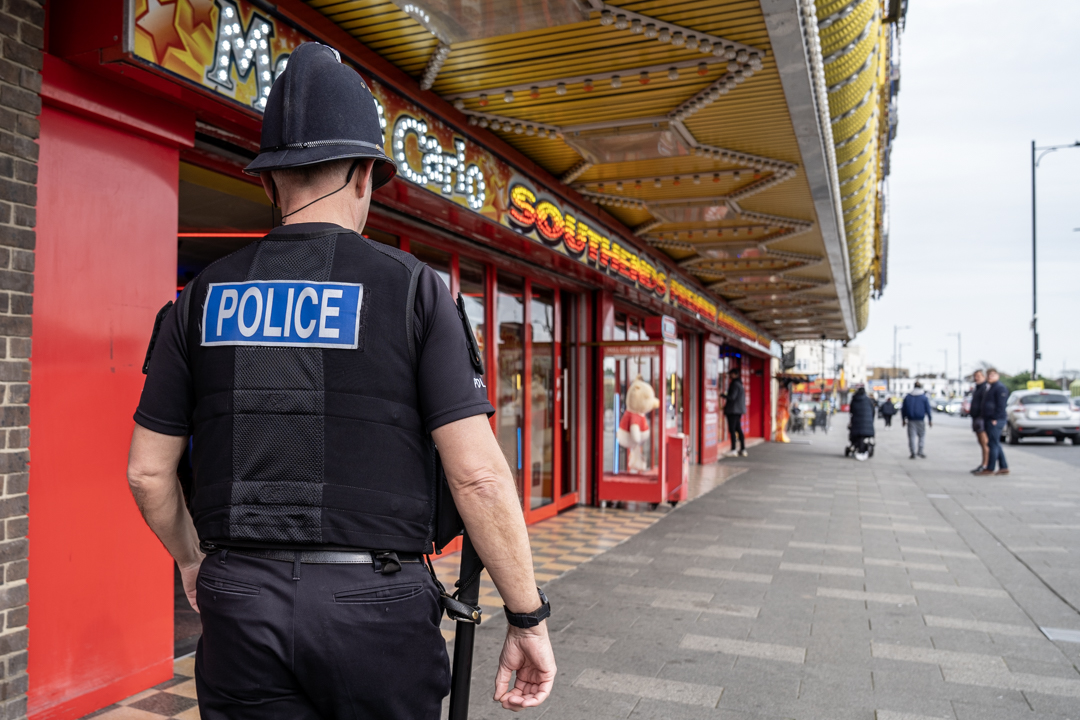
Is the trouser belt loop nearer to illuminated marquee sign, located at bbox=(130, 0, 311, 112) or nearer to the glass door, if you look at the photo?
illuminated marquee sign, located at bbox=(130, 0, 311, 112)

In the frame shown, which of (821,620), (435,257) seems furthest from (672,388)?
(821,620)

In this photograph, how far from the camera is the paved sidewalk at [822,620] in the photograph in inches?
142

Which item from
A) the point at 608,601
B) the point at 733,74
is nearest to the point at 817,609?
the point at 608,601

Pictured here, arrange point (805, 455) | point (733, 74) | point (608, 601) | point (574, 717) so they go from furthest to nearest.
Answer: point (805, 455) < point (608, 601) < point (733, 74) < point (574, 717)

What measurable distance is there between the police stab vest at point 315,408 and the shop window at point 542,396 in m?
6.99

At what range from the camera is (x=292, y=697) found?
1343 millimetres

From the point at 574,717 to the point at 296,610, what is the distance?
245cm

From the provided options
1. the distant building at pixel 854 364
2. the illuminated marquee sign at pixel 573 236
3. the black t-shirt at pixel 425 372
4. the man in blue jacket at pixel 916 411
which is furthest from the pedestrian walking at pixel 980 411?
the distant building at pixel 854 364

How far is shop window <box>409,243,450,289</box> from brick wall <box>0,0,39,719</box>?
3.55m

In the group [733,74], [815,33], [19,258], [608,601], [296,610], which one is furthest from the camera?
[608,601]

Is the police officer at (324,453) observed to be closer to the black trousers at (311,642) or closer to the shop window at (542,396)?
the black trousers at (311,642)

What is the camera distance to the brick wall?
279 centimetres

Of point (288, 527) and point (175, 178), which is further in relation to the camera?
point (175, 178)

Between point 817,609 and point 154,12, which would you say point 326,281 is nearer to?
point 154,12
